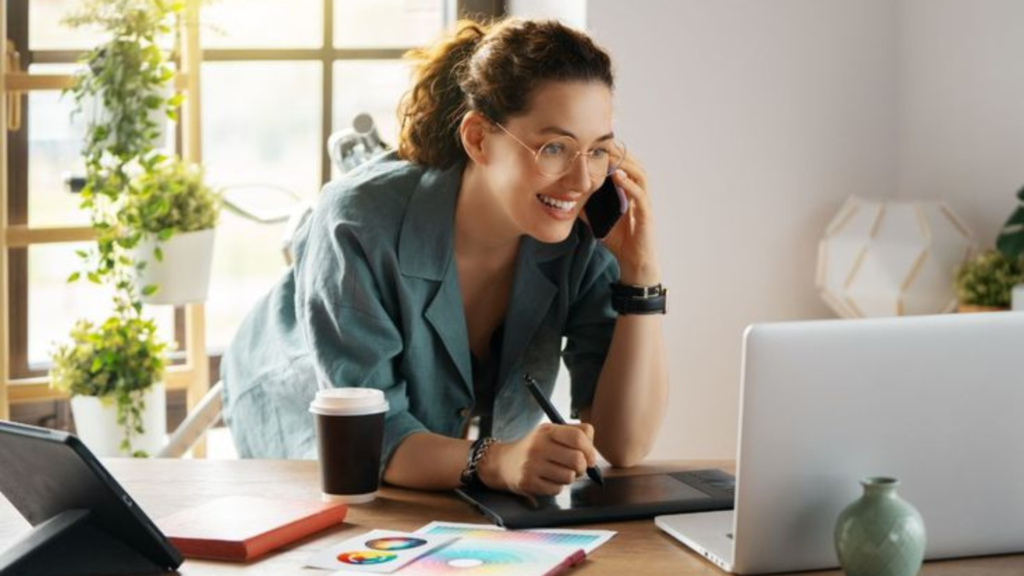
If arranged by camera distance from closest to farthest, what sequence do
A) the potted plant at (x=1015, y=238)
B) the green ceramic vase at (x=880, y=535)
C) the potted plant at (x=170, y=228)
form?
1. the green ceramic vase at (x=880, y=535)
2. the potted plant at (x=1015, y=238)
3. the potted plant at (x=170, y=228)

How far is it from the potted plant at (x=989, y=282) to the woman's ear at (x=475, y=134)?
5.08 ft

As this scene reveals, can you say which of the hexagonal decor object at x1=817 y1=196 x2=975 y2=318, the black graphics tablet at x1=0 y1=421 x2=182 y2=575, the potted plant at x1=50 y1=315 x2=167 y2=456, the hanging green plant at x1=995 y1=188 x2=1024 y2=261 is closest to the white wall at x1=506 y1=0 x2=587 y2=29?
the hexagonal decor object at x1=817 y1=196 x2=975 y2=318

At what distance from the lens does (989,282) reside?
130 inches

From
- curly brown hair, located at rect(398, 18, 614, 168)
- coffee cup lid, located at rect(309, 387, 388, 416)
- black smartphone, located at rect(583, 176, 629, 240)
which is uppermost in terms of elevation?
curly brown hair, located at rect(398, 18, 614, 168)

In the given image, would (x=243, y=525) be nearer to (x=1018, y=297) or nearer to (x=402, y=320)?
(x=402, y=320)

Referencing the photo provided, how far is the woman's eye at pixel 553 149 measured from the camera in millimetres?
2037

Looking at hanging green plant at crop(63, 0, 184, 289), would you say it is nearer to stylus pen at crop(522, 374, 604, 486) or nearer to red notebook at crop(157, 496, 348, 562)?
stylus pen at crop(522, 374, 604, 486)

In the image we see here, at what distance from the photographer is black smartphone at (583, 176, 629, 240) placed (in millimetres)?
2184

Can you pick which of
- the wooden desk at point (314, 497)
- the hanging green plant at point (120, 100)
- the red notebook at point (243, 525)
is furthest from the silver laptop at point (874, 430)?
the hanging green plant at point (120, 100)

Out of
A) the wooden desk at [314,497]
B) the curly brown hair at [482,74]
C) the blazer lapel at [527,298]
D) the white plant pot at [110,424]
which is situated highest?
the curly brown hair at [482,74]

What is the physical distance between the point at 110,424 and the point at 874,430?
2.30m

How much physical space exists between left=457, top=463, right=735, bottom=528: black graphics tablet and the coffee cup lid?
163mm

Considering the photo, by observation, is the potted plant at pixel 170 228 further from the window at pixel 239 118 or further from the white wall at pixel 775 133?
the white wall at pixel 775 133

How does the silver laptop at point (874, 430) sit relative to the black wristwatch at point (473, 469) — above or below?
above
